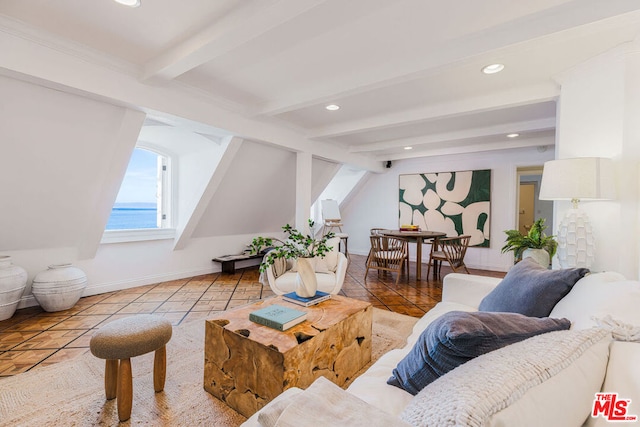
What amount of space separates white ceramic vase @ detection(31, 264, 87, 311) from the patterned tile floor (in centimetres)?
10

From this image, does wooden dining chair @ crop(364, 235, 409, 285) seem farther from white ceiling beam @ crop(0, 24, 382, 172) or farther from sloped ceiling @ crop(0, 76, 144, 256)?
sloped ceiling @ crop(0, 76, 144, 256)

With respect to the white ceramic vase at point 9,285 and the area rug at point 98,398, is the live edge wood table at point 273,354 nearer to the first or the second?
the area rug at point 98,398

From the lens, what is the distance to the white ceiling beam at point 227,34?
1.65 m

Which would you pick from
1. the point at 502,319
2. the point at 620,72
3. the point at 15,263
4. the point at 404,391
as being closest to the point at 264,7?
the point at 502,319

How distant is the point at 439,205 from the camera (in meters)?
6.13

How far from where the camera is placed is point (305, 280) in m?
2.16

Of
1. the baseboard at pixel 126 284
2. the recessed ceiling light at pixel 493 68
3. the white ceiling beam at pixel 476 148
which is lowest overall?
the baseboard at pixel 126 284

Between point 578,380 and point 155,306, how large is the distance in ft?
11.9

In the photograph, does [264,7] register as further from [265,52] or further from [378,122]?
[378,122]

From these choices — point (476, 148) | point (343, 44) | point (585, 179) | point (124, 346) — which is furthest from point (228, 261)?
point (476, 148)

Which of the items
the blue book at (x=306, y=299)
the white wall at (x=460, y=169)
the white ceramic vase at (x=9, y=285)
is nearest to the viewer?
the blue book at (x=306, y=299)

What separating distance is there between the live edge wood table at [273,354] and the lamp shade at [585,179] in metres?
1.81

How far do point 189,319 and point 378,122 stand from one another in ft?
10.6

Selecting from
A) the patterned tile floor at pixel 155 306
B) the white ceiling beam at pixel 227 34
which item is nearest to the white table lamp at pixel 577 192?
the patterned tile floor at pixel 155 306
